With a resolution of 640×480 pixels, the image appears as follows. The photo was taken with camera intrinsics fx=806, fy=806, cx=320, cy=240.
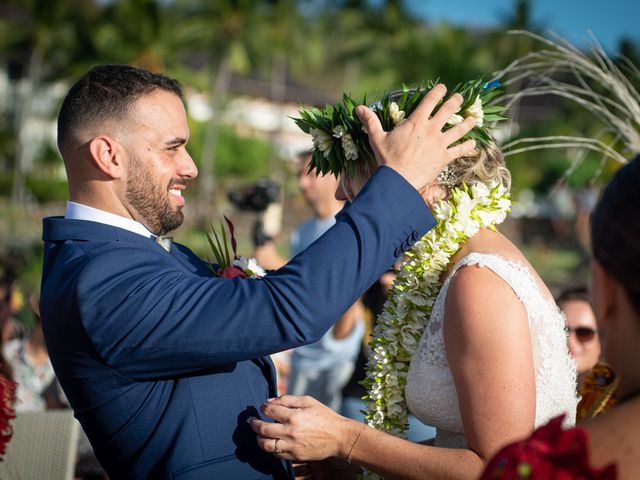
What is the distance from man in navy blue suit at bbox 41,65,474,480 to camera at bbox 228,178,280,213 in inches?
141

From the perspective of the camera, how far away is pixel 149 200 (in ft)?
8.42

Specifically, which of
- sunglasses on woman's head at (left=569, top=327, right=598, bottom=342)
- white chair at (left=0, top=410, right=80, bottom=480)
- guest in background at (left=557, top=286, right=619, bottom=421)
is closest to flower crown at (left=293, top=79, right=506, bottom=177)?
guest in background at (left=557, top=286, right=619, bottom=421)

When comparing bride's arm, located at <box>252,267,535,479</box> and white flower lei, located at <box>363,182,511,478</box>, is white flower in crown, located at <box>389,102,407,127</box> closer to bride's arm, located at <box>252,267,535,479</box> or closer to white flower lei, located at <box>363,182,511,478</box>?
white flower lei, located at <box>363,182,511,478</box>

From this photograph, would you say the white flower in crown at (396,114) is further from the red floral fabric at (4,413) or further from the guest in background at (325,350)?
the guest in background at (325,350)

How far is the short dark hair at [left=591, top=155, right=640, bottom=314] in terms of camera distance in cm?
154

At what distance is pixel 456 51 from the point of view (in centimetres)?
5106

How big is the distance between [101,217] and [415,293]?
1079 mm

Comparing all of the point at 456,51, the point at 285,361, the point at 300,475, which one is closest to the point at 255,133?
the point at 456,51

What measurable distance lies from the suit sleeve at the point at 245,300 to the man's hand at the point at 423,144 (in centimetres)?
5

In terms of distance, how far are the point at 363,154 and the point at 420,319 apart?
595mm

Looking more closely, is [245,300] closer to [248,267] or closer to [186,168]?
[186,168]

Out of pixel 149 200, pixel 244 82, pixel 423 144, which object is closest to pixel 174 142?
pixel 149 200

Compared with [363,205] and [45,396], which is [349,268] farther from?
[45,396]

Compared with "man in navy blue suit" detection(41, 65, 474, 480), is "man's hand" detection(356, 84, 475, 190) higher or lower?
higher
